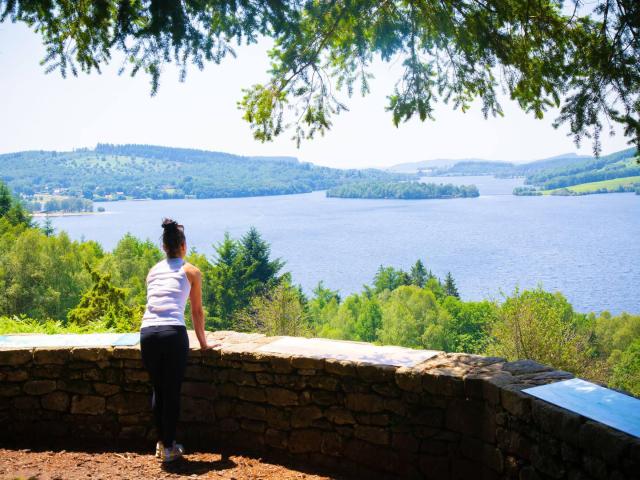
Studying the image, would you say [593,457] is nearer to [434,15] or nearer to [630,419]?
[630,419]

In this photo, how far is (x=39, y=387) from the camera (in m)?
4.01

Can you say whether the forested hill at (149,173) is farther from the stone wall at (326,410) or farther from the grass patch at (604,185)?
the stone wall at (326,410)

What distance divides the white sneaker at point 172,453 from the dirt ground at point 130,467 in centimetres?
3

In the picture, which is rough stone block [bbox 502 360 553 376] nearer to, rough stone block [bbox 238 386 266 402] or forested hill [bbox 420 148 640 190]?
rough stone block [bbox 238 386 266 402]

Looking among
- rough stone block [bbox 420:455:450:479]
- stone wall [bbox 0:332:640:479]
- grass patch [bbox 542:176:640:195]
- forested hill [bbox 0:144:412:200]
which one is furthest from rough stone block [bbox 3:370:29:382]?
grass patch [bbox 542:176:640:195]

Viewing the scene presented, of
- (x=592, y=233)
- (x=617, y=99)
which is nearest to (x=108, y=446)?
(x=617, y=99)

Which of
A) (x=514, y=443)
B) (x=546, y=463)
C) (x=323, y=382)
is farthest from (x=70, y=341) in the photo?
(x=546, y=463)

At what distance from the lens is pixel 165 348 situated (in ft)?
11.2

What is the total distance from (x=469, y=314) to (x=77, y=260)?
114 ft

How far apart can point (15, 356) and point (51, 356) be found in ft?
0.81

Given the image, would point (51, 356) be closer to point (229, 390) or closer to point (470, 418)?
point (229, 390)

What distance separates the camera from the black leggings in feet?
11.2

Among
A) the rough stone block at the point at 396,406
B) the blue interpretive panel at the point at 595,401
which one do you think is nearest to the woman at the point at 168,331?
the rough stone block at the point at 396,406

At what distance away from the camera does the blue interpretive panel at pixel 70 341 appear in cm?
402
